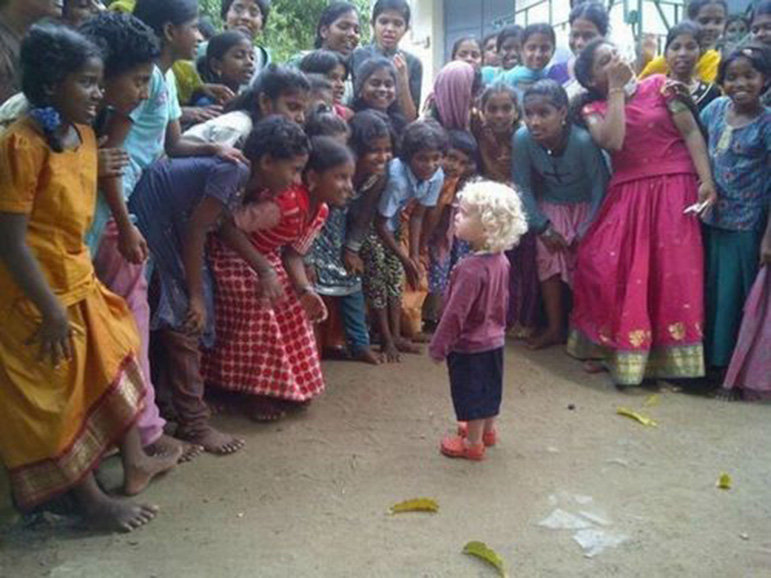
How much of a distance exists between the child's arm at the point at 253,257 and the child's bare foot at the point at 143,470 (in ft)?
2.64

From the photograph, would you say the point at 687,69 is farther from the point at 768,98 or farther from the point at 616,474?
the point at 616,474

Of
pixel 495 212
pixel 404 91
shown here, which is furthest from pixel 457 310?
pixel 404 91

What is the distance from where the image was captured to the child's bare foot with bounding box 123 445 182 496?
8.93ft

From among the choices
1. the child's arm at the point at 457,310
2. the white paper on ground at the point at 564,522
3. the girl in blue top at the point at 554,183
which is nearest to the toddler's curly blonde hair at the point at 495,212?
the child's arm at the point at 457,310

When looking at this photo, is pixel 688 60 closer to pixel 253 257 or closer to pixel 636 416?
pixel 636 416

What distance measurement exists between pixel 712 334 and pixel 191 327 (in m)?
2.88

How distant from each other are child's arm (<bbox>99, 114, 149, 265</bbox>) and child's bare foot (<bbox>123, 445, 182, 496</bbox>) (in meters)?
0.77

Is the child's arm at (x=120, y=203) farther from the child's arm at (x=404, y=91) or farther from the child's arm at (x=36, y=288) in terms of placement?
the child's arm at (x=404, y=91)

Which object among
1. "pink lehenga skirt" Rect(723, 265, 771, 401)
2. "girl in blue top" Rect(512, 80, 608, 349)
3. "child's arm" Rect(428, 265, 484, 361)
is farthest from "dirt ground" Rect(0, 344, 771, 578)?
"girl in blue top" Rect(512, 80, 608, 349)

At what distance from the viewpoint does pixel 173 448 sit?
9.75ft

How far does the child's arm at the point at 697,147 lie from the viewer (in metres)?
4.00

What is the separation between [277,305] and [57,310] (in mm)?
1296

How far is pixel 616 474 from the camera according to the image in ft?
9.72

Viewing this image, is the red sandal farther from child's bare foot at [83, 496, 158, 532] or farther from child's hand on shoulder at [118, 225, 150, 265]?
child's hand on shoulder at [118, 225, 150, 265]
